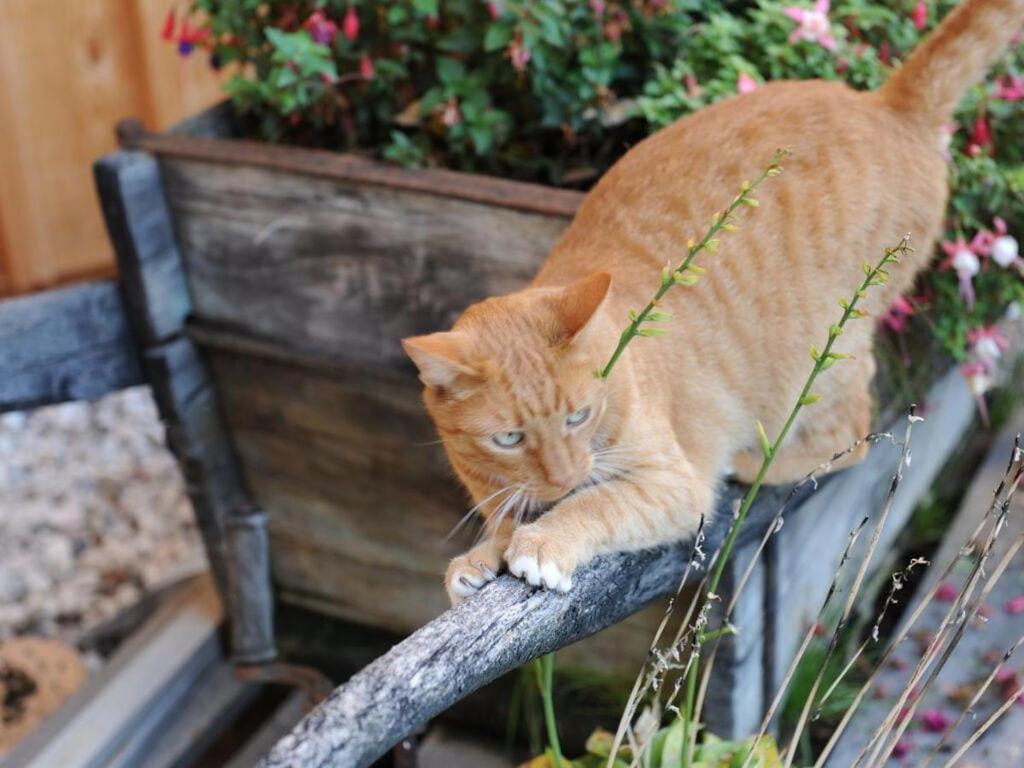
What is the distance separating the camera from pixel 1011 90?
7.19 ft

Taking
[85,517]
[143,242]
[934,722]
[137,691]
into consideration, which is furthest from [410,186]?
[85,517]

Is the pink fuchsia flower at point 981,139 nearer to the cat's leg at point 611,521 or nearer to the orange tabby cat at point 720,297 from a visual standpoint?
the orange tabby cat at point 720,297

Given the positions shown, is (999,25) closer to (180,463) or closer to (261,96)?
(261,96)

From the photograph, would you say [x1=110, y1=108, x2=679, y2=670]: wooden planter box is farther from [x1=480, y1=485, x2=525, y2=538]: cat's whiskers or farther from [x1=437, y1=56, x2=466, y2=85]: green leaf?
[x1=480, y1=485, x2=525, y2=538]: cat's whiskers

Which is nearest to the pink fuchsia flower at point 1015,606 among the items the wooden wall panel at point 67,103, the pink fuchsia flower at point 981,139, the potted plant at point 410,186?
the potted plant at point 410,186

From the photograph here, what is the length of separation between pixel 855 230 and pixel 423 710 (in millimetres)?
1040

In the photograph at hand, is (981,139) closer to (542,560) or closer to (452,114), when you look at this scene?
(452,114)

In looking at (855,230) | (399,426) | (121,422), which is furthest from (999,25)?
(121,422)

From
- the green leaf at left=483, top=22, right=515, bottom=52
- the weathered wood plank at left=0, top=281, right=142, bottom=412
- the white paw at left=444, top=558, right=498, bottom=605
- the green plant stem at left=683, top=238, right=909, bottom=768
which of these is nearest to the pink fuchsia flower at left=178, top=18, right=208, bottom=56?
the weathered wood plank at left=0, top=281, right=142, bottom=412

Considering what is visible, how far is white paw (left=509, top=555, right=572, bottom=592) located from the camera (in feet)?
4.58

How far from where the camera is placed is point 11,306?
7.42ft

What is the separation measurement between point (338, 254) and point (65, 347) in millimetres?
560

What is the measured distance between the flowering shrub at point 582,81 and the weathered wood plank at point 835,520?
12.0 inches

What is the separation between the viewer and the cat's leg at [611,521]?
55.6 inches
